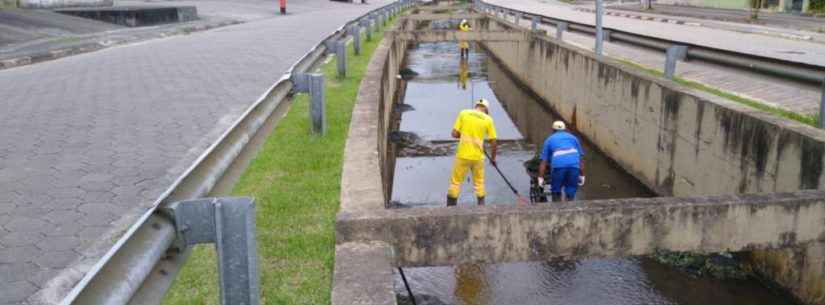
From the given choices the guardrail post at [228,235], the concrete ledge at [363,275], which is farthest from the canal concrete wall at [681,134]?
the guardrail post at [228,235]

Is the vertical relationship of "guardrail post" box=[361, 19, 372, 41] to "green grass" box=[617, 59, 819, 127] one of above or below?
above

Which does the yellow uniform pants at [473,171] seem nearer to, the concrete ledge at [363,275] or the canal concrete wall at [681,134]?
the canal concrete wall at [681,134]

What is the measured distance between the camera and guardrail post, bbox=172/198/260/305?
233 cm

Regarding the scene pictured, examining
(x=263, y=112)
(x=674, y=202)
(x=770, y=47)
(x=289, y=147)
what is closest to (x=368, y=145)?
(x=289, y=147)

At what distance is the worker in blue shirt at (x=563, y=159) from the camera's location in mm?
9758

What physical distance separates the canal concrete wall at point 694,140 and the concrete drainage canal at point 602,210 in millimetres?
27

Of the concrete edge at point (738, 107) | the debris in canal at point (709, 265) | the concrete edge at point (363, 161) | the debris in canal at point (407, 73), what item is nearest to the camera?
the concrete edge at point (363, 161)

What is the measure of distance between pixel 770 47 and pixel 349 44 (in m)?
12.1

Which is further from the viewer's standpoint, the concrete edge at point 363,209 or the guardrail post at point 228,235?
the concrete edge at point 363,209

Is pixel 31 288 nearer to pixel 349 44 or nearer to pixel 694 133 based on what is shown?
pixel 694 133

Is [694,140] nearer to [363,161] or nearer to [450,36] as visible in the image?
[363,161]

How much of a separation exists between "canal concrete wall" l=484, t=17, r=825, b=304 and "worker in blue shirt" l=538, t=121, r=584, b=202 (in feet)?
6.93

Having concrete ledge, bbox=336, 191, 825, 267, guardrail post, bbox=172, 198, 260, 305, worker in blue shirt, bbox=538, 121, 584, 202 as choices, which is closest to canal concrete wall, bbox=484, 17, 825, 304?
worker in blue shirt, bbox=538, 121, 584, 202

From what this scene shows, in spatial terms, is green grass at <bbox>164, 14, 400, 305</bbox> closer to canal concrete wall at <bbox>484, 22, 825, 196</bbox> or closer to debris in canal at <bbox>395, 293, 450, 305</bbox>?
debris in canal at <bbox>395, 293, 450, 305</bbox>
